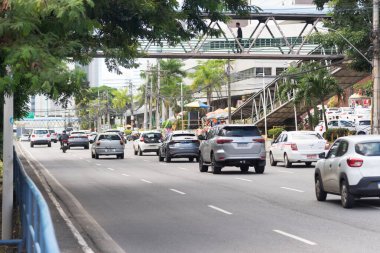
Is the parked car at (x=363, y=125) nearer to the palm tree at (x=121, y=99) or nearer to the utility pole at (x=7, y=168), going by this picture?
the utility pole at (x=7, y=168)

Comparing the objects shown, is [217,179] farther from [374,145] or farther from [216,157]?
[374,145]

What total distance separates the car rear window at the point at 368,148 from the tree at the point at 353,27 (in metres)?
21.8

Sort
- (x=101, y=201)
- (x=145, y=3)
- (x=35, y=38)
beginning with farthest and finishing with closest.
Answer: (x=101, y=201) < (x=145, y=3) < (x=35, y=38)

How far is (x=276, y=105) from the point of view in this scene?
68.9m

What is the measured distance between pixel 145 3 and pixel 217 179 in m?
13.7

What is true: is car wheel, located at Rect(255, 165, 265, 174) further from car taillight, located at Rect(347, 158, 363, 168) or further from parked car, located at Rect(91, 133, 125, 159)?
parked car, located at Rect(91, 133, 125, 159)

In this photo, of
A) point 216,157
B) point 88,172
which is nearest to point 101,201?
point 216,157

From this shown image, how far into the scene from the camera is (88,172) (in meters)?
34.1

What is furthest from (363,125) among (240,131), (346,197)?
(346,197)

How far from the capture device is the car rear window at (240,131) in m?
31.2

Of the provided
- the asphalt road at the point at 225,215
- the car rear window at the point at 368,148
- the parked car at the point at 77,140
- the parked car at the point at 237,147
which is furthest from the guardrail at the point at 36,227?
the parked car at the point at 77,140

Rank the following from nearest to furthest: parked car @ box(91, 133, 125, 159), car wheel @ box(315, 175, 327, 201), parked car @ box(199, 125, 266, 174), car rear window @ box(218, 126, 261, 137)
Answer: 1. car wheel @ box(315, 175, 327, 201)
2. parked car @ box(199, 125, 266, 174)
3. car rear window @ box(218, 126, 261, 137)
4. parked car @ box(91, 133, 125, 159)

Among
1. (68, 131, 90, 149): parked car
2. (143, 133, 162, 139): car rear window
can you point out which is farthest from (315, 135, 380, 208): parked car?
(68, 131, 90, 149): parked car

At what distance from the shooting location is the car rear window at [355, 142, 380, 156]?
17516 mm
